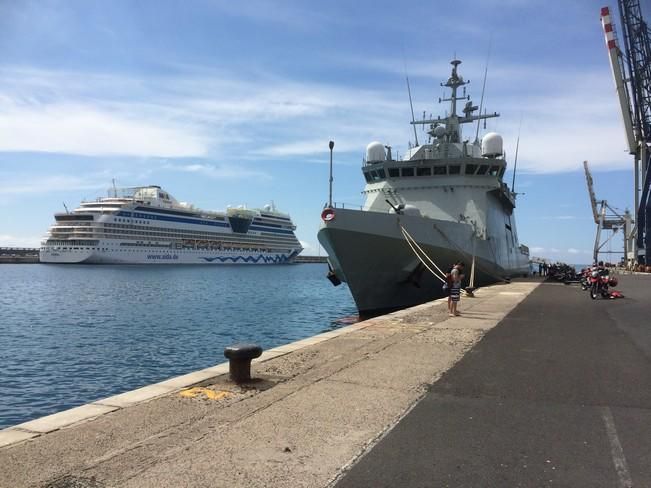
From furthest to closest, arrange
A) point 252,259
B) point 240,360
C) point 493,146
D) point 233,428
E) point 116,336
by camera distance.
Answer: point 252,259, point 493,146, point 116,336, point 240,360, point 233,428

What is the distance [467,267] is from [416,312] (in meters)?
9.88

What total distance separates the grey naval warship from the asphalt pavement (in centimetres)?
1011

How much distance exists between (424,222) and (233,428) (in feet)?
52.7

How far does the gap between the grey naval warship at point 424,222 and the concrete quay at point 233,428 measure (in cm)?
1104

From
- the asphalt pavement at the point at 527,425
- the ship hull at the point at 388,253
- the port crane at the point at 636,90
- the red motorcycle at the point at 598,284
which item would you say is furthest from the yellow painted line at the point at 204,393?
the port crane at the point at 636,90

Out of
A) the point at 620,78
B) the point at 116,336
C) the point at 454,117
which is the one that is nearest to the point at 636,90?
the point at 620,78

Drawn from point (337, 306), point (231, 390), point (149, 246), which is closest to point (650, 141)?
point (337, 306)

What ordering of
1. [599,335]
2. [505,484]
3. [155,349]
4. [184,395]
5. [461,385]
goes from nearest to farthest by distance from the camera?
1. [505,484]
2. [184,395]
3. [461,385]
4. [599,335]
5. [155,349]

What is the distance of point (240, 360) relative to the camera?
240 inches

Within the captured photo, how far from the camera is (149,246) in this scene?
311 feet

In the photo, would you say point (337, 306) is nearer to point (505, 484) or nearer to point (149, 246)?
point (505, 484)

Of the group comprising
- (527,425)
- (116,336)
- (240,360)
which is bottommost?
(116,336)

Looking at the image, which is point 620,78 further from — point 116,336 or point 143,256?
point 143,256

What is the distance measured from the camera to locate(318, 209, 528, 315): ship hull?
18.2 m
